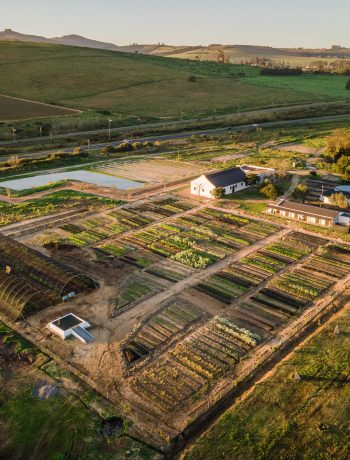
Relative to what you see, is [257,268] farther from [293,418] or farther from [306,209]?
[293,418]

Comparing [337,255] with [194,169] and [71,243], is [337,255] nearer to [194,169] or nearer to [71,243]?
[71,243]

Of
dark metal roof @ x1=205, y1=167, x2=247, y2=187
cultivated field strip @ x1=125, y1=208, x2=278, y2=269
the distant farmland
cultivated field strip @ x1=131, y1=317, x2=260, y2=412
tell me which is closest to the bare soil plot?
dark metal roof @ x1=205, y1=167, x2=247, y2=187

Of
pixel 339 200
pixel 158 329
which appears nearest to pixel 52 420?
pixel 158 329

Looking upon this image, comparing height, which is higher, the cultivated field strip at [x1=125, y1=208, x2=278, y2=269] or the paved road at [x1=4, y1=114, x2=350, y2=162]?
the paved road at [x1=4, y1=114, x2=350, y2=162]

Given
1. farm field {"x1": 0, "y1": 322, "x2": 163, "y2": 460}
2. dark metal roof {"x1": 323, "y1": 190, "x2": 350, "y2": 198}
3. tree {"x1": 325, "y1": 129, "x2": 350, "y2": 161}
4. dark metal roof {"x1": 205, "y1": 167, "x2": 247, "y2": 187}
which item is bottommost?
farm field {"x1": 0, "y1": 322, "x2": 163, "y2": 460}

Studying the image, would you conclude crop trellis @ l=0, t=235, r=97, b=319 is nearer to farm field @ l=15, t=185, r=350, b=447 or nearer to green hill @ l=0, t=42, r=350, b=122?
farm field @ l=15, t=185, r=350, b=447

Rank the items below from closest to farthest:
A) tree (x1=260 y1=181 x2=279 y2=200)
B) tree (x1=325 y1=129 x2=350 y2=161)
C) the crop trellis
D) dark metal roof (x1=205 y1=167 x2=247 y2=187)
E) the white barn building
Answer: the crop trellis
tree (x1=260 y1=181 x2=279 y2=200)
the white barn building
dark metal roof (x1=205 y1=167 x2=247 y2=187)
tree (x1=325 y1=129 x2=350 y2=161)

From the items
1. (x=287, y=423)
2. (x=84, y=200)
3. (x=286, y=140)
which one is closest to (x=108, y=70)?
(x=286, y=140)
